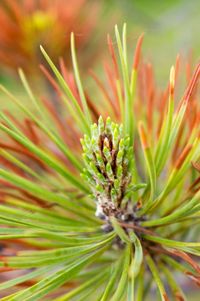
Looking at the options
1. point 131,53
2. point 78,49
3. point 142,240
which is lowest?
point 142,240

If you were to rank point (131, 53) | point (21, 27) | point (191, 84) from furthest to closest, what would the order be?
point (131, 53) → point (21, 27) → point (191, 84)

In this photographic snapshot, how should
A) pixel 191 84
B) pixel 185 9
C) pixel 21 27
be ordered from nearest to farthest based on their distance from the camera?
pixel 191 84 < pixel 21 27 < pixel 185 9

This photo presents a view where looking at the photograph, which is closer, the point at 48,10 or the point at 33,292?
the point at 33,292

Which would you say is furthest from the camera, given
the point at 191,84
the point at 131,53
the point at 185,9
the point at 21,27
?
the point at 131,53

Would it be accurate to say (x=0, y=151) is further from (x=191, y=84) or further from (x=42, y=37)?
(x=42, y=37)

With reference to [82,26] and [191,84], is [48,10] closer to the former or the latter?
[82,26]

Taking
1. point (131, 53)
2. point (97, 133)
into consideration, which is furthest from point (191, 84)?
point (131, 53)

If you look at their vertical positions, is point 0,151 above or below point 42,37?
below

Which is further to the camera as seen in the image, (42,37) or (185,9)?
(185,9)

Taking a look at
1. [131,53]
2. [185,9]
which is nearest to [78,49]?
[185,9]
